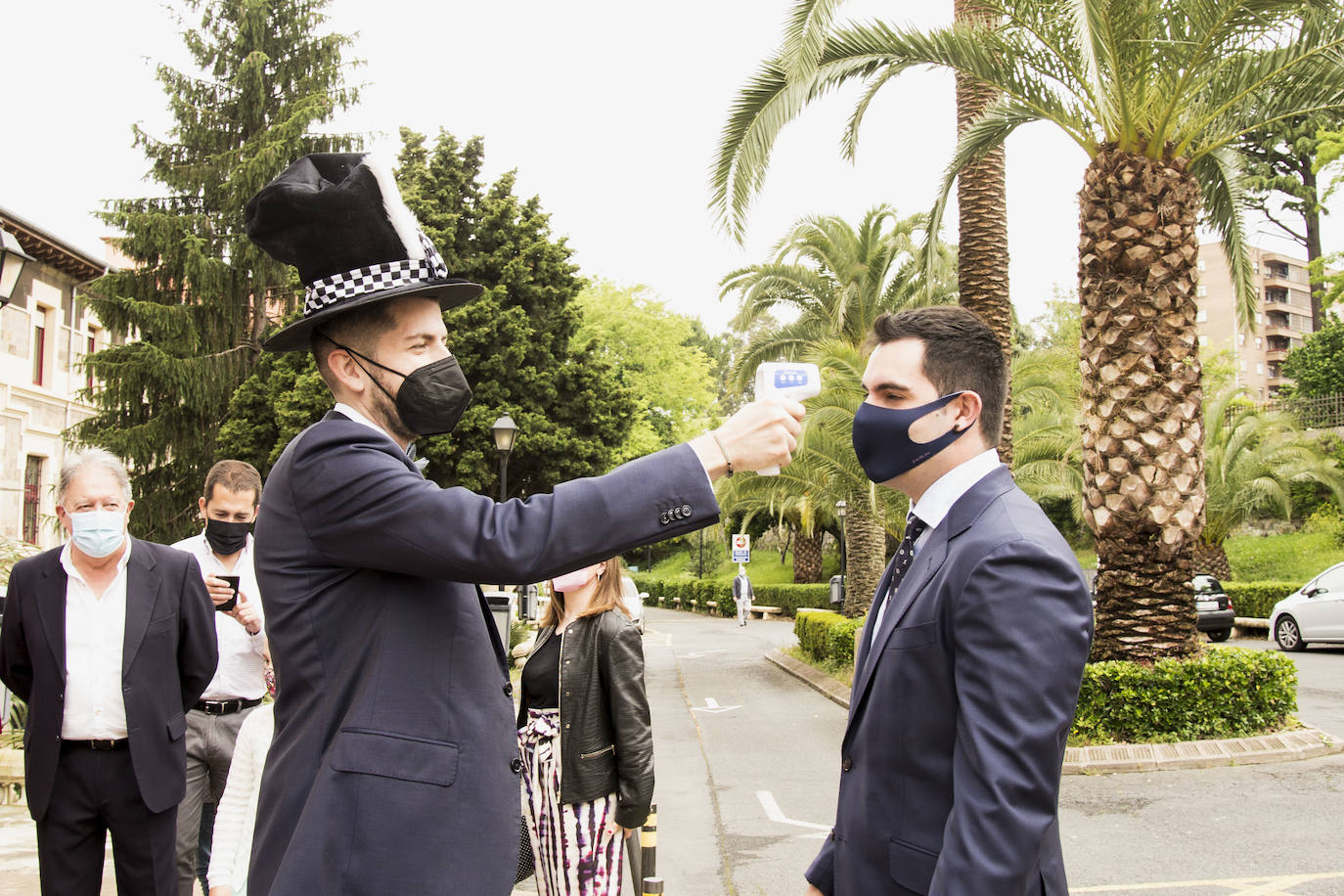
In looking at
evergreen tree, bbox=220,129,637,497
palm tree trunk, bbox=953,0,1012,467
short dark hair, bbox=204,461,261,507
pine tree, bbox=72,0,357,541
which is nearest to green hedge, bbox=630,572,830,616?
evergreen tree, bbox=220,129,637,497

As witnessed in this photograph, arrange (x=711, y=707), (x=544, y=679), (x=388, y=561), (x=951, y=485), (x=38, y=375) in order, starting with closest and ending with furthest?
(x=388, y=561) → (x=951, y=485) → (x=544, y=679) → (x=711, y=707) → (x=38, y=375)

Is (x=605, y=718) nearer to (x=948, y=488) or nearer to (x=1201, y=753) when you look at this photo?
(x=948, y=488)

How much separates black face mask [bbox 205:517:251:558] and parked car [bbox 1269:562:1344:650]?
2039 cm

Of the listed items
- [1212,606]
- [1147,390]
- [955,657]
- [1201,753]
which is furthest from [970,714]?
[1212,606]

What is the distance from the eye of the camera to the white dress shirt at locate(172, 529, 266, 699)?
5.27m

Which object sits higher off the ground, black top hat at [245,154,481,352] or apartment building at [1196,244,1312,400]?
apartment building at [1196,244,1312,400]

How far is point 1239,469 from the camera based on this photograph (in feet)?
97.4

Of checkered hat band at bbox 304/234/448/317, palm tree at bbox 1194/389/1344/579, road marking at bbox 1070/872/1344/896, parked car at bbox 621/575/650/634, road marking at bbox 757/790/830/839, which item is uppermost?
palm tree at bbox 1194/389/1344/579

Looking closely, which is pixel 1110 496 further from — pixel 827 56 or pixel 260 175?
pixel 260 175

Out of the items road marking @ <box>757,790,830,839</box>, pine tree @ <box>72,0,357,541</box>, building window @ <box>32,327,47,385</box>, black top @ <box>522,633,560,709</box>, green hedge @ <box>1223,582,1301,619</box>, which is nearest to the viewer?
black top @ <box>522,633,560,709</box>

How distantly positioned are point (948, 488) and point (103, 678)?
141 inches

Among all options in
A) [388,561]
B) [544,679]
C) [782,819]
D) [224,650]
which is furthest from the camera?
[782,819]

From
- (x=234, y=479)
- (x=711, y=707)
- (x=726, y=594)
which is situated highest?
(x=234, y=479)

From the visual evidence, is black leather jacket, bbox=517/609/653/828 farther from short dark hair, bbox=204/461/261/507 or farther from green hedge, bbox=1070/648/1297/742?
green hedge, bbox=1070/648/1297/742
